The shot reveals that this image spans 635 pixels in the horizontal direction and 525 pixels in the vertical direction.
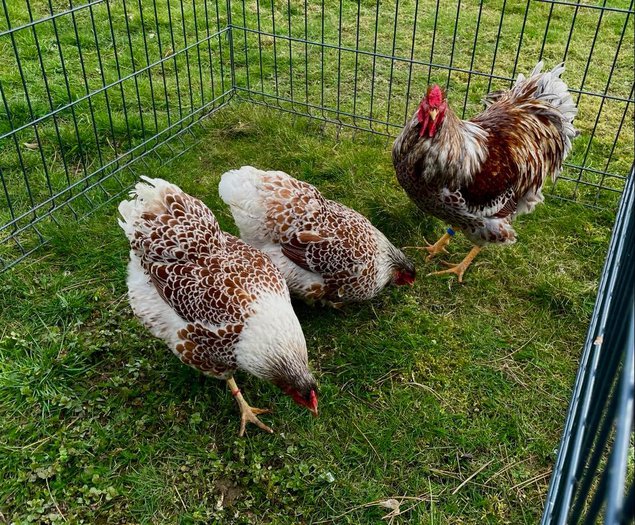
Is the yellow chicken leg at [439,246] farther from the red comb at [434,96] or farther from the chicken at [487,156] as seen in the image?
the red comb at [434,96]

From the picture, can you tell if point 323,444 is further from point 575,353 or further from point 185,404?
point 575,353

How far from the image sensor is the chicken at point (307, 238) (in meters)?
3.38

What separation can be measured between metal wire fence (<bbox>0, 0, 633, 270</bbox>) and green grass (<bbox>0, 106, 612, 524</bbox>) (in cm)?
72

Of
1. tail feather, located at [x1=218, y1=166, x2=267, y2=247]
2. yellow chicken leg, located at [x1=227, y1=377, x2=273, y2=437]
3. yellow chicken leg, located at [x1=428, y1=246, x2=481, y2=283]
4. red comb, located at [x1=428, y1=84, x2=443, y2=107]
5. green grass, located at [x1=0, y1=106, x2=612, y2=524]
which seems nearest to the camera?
green grass, located at [x1=0, y1=106, x2=612, y2=524]

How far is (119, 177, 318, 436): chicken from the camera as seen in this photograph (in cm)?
278

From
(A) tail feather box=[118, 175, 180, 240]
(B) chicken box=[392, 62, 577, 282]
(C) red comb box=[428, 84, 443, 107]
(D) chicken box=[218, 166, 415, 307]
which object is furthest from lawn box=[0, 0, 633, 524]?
(C) red comb box=[428, 84, 443, 107]

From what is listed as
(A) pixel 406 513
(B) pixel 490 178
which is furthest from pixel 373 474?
(B) pixel 490 178

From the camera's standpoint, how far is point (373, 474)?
280 cm

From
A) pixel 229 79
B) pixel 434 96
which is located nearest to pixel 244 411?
pixel 434 96

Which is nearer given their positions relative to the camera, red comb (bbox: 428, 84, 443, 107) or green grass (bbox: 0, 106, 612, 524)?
green grass (bbox: 0, 106, 612, 524)

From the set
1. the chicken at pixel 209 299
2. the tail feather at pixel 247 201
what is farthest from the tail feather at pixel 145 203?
the tail feather at pixel 247 201

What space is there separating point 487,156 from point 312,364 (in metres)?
1.79

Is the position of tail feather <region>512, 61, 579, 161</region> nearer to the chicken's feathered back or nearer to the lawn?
the chicken's feathered back

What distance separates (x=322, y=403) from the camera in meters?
3.10
